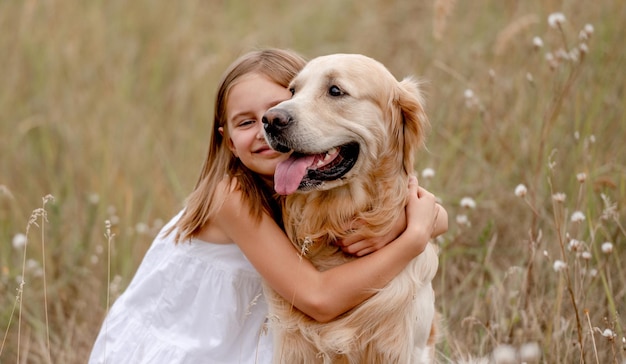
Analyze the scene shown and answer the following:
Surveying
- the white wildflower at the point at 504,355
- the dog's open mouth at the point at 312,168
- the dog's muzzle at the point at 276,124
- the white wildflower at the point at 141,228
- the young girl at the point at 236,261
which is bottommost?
the white wildflower at the point at 504,355

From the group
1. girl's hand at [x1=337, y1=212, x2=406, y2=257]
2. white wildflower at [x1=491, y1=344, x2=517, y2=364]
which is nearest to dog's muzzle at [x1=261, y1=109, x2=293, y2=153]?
girl's hand at [x1=337, y1=212, x2=406, y2=257]

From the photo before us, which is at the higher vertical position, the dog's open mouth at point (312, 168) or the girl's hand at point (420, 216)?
the dog's open mouth at point (312, 168)

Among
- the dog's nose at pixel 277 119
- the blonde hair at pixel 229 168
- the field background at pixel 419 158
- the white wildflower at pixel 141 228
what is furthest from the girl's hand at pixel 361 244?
the white wildflower at pixel 141 228

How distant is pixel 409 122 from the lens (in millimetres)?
2762

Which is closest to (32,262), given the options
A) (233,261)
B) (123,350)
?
(123,350)

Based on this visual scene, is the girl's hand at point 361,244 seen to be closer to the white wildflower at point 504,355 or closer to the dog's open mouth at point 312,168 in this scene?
the dog's open mouth at point 312,168

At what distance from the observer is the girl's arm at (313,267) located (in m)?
2.58

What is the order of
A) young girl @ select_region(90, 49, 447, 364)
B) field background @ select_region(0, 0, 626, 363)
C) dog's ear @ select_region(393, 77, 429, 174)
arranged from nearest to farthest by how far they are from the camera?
young girl @ select_region(90, 49, 447, 364), dog's ear @ select_region(393, 77, 429, 174), field background @ select_region(0, 0, 626, 363)

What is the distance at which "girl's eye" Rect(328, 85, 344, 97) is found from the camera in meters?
2.64

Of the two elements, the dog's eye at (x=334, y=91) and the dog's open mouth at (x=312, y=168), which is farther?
the dog's eye at (x=334, y=91)

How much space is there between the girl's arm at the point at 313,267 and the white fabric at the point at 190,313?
0.30 m

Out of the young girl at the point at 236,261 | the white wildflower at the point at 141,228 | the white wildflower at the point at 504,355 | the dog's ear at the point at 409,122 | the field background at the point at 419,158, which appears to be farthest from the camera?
the white wildflower at the point at 141,228

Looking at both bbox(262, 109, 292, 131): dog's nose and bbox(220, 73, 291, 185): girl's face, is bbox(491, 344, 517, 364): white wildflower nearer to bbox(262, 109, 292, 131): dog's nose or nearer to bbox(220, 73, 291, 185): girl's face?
bbox(220, 73, 291, 185): girl's face

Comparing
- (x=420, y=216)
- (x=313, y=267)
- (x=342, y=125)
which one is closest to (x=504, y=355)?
(x=420, y=216)
